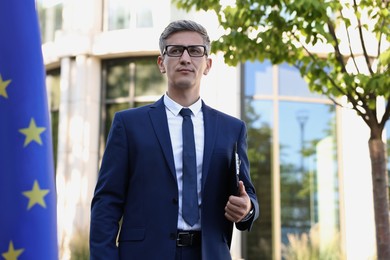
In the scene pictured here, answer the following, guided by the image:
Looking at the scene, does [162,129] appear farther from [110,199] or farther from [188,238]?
[188,238]

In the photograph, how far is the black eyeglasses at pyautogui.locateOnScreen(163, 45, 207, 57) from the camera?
291 cm

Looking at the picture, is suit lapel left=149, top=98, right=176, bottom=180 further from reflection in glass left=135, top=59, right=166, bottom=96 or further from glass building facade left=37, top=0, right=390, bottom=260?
reflection in glass left=135, top=59, right=166, bottom=96

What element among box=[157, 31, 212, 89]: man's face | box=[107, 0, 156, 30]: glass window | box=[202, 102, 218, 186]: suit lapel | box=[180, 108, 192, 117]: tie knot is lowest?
box=[202, 102, 218, 186]: suit lapel

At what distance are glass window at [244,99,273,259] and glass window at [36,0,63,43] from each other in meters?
5.05

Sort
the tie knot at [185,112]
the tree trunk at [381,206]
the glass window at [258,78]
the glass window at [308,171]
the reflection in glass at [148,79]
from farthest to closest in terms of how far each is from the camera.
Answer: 1. the reflection in glass at [148,79]
2. the glass window at [258,78]
3. the glass window at [308,171]
4. the tree trunk at [381,206]
5. the tie knot at [185,112]

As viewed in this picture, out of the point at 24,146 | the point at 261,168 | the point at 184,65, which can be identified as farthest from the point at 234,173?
the point at 261,168

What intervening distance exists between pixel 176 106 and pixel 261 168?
Answer: 31.9 feet

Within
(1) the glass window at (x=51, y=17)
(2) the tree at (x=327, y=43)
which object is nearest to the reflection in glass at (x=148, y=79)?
(1) the glass window at (x=51, y=17)

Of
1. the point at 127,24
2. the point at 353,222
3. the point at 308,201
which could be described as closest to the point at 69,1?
the point at 127,24

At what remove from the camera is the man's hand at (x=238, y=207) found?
2.67 meters

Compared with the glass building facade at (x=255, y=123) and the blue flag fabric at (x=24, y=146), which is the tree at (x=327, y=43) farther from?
the glass building facade at (x=255, y=123)

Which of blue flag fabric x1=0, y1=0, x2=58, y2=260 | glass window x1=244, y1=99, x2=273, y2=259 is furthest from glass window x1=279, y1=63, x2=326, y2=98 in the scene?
blue flag fabric x1=0, y1=0, x2=58, y2=260

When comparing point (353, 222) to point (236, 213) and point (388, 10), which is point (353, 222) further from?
point (236, 213)

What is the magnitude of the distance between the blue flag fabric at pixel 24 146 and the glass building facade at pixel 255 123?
30.6 ft
